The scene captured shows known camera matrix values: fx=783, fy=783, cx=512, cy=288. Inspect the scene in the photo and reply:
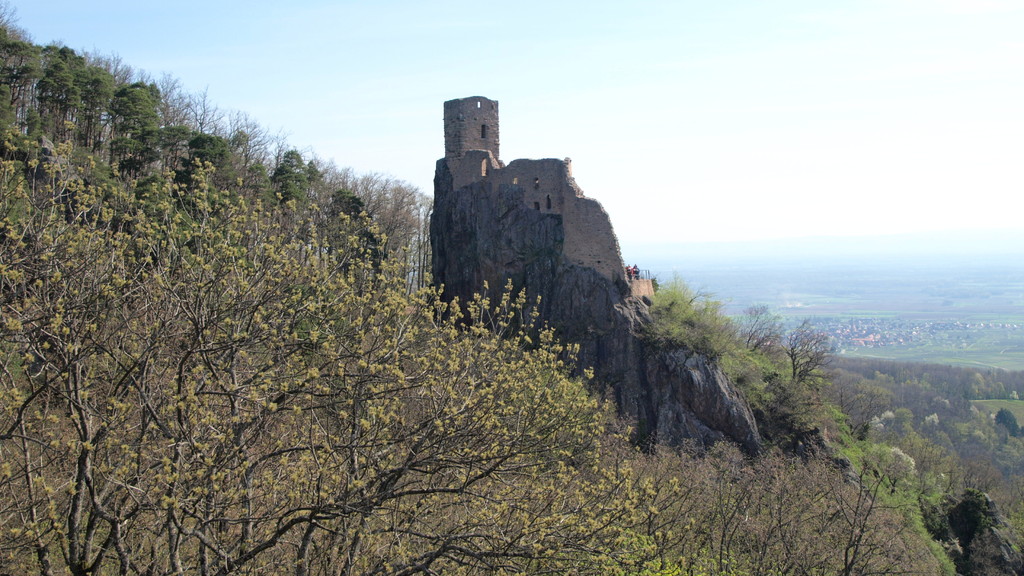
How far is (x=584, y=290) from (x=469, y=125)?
1031cm

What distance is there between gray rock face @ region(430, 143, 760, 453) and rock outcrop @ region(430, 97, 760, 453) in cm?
5

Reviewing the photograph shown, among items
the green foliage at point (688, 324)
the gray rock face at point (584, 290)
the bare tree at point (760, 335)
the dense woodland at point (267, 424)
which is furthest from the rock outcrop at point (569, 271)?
the dense woodland at point (267, 424)

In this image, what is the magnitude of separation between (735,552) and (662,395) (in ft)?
53.3

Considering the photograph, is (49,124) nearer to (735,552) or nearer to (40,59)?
(40,59)

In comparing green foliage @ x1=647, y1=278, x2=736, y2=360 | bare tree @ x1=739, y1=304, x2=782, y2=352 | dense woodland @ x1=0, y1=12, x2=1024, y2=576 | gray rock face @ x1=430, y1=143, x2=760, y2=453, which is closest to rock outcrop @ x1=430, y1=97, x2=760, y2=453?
gray rock face @ x1=430, y1=143, x2=760, y2=453

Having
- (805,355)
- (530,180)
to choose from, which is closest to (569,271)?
(530,180)

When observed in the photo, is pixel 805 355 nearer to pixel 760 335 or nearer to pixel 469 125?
pixel 760 335

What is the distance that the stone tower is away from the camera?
130ft

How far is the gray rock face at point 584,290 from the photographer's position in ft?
120

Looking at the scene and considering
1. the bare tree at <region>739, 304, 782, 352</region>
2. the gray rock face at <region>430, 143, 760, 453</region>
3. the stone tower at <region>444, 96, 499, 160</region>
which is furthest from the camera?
the bare tree at <region>739, 304, 782, 352</region>

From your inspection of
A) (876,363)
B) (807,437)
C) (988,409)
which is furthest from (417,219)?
(876,363)

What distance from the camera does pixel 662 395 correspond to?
3703cm

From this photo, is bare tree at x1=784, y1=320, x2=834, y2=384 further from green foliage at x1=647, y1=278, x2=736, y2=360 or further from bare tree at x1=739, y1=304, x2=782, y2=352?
green foliage at x1=647, y1=278, x2=736, y2=360

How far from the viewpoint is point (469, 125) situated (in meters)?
39.9
